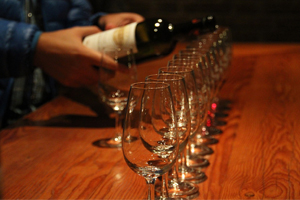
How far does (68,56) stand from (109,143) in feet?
1.28

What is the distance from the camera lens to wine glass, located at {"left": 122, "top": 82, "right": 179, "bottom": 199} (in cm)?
57

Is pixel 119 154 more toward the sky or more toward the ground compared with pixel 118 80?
more toward the ground

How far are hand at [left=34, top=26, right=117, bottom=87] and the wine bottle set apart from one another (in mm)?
35

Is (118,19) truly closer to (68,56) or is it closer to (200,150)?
(68,56)

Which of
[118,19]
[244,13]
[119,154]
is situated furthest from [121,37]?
[244,13]

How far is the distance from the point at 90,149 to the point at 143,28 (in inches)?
15.8

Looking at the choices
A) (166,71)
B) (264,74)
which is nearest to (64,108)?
(166,71)

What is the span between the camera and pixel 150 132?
58cm

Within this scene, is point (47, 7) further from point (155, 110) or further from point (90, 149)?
point (155, 110)

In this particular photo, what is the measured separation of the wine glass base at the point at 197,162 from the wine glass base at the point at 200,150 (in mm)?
21

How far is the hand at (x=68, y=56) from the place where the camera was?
4.02ft

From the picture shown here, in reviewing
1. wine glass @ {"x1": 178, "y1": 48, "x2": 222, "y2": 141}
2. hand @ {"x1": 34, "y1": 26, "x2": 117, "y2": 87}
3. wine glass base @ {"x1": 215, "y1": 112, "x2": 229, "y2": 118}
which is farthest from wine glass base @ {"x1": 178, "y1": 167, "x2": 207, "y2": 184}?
hand @ {"x1": 34, "y1": 26, "x2": 117, "y2": 87}

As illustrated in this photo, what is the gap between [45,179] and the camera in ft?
2.61

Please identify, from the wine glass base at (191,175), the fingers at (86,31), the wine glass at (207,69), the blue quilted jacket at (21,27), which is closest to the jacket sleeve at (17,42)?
the blue quilted jacket at (21,27)
